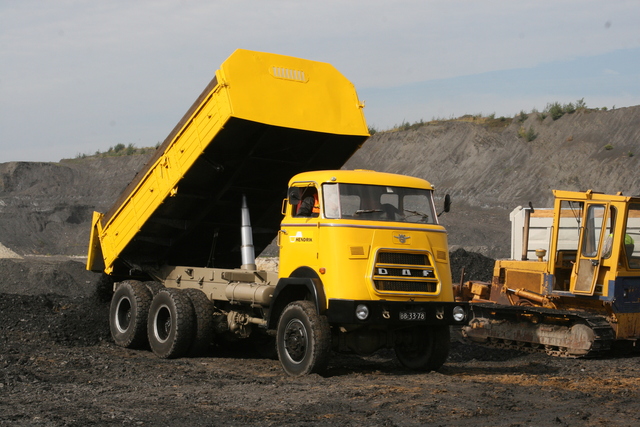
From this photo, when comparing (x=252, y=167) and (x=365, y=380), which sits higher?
(x=252, y=167)

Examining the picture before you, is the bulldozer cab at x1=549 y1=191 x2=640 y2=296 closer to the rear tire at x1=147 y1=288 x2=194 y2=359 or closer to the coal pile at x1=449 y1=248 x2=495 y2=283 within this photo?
the rear tire at x1=147 y1=288 x2=194 y2=359

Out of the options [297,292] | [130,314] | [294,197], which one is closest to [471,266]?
[130,314]

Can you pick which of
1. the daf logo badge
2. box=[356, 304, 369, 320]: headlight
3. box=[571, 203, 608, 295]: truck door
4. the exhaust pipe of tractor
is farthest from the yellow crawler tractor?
the exhaust pipe of tractor

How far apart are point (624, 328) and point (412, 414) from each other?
589 cm

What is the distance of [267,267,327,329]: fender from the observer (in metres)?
9.37

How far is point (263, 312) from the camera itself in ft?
36.1

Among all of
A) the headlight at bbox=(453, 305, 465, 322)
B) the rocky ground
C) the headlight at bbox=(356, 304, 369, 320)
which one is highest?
the headlight at bbox=(356, 304, 369, 320)

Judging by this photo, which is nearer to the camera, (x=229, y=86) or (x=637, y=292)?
(x=229, y=86)

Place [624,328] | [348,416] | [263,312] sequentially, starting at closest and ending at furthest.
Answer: [348,416]
[263,312]
[624,328]

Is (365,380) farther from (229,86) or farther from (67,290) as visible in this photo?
(67,290)

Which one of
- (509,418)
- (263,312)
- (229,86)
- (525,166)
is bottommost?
(509,418)

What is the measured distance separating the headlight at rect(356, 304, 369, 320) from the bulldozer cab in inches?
173

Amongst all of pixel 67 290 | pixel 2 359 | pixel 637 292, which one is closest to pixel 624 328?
pixel 637 292

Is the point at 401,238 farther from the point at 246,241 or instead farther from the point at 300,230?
the point at 246,241
